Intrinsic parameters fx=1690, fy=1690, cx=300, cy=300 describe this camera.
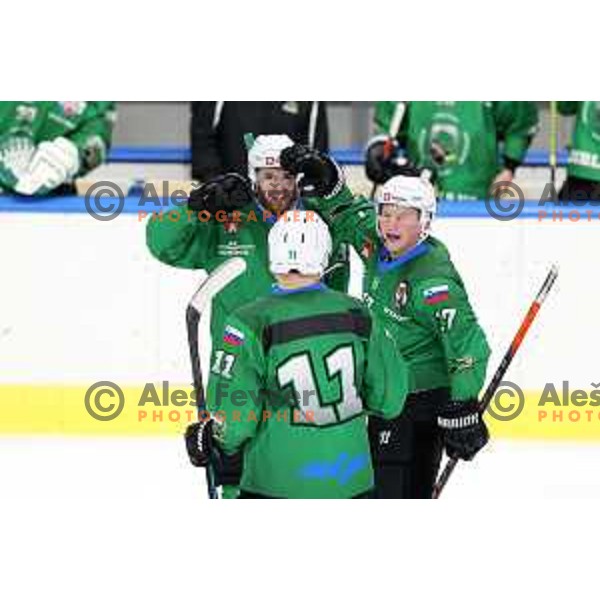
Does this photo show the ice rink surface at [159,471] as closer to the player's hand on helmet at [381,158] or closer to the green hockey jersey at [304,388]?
the player's hand on helmet at [381,158]

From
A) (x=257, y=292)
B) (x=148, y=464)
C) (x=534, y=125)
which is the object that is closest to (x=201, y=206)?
(x=257, y=292)

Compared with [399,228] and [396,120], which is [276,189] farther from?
[396,120]

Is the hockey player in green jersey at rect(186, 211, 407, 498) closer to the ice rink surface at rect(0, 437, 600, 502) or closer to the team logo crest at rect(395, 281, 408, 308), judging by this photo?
the team logo crest at rect(395, 281, 408, 308)

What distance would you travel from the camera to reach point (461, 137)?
19.3 ft

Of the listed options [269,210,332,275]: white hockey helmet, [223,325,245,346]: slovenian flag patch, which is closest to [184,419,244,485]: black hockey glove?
[223,325,245,346]: slovenian flag patch

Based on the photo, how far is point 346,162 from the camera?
311 inches

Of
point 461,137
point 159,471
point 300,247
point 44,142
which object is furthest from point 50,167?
point 300,247

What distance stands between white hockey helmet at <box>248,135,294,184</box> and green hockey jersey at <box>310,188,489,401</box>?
0.58 ft

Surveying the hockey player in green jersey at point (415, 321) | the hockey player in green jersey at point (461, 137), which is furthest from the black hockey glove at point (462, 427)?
the hockey player in green jersey at point (461, 137)

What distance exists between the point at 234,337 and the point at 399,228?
729mm

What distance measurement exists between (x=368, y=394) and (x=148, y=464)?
1.79 metres

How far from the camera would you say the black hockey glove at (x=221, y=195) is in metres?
4.00

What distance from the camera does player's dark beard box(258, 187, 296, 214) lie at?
13.2 ft

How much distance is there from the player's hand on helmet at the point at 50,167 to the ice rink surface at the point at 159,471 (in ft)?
2.72
